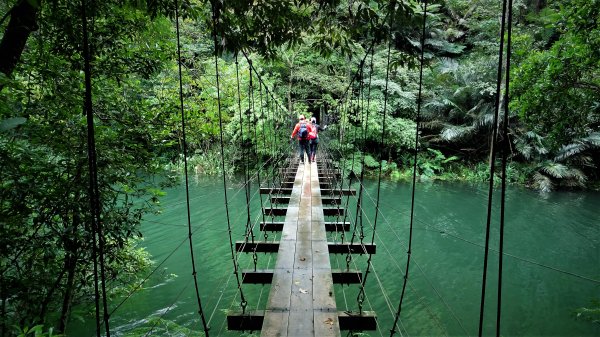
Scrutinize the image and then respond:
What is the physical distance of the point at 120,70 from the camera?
2039 millimetres

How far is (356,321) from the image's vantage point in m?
A: 1.48

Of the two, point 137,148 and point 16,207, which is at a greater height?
point 137,148

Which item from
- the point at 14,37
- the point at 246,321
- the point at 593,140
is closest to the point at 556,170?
the point at 593,140

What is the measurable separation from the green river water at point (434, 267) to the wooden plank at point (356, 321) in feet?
1.42

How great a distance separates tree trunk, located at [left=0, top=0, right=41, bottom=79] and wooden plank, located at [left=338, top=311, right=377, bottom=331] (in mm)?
1695

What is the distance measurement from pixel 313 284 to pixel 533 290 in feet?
13.6

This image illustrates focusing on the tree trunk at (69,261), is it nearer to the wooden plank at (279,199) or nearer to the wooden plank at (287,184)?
the wooden plank at (279,199)

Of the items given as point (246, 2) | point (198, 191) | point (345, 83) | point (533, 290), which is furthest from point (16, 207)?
point (345, 83)

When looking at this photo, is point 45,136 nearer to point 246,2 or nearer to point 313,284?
point 246,2

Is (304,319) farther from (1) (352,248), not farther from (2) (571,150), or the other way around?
(2) (571,150)

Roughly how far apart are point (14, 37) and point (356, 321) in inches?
72.7

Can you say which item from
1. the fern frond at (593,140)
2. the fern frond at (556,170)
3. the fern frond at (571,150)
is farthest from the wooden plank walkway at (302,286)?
→ the fern frond at (593,140)

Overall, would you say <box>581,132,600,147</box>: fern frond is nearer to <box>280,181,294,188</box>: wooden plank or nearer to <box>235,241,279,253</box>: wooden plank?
<box>280,181,294,188</box>: wooden plank

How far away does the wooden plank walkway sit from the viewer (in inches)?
54.7
